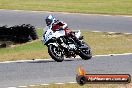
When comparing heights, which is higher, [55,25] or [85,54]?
[55,25]

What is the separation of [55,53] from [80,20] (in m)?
17.4

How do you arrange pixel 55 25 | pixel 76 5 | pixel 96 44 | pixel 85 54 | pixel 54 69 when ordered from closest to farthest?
pixel 54 69 → pixel 55 25 → pixel 85 54 → pixel 96 44 → pixel 76 5

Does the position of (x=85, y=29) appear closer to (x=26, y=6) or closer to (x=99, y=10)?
(x=99, y=10)

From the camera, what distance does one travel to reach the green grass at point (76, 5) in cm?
3803

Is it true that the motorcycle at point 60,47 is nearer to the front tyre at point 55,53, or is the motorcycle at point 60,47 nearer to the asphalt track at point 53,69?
the front tyre at point 55,53

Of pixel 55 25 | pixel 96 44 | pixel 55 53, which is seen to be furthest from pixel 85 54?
pixel 96 44

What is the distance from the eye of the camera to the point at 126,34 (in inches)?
1110

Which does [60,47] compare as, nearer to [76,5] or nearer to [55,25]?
[55,25]

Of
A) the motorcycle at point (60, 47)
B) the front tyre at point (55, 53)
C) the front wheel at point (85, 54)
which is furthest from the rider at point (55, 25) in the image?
the front wheel at point (85, 54)

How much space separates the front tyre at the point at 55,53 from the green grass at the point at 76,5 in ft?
65.0

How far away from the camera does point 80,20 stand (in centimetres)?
3425

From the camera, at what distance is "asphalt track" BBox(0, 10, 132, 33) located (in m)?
31.2

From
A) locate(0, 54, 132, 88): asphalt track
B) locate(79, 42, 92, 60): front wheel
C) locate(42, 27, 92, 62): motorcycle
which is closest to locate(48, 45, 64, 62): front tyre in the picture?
locate(42, 27, 92, 62): motorcycle

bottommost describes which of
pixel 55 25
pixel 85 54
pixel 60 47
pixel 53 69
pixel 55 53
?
pixel 53 69
